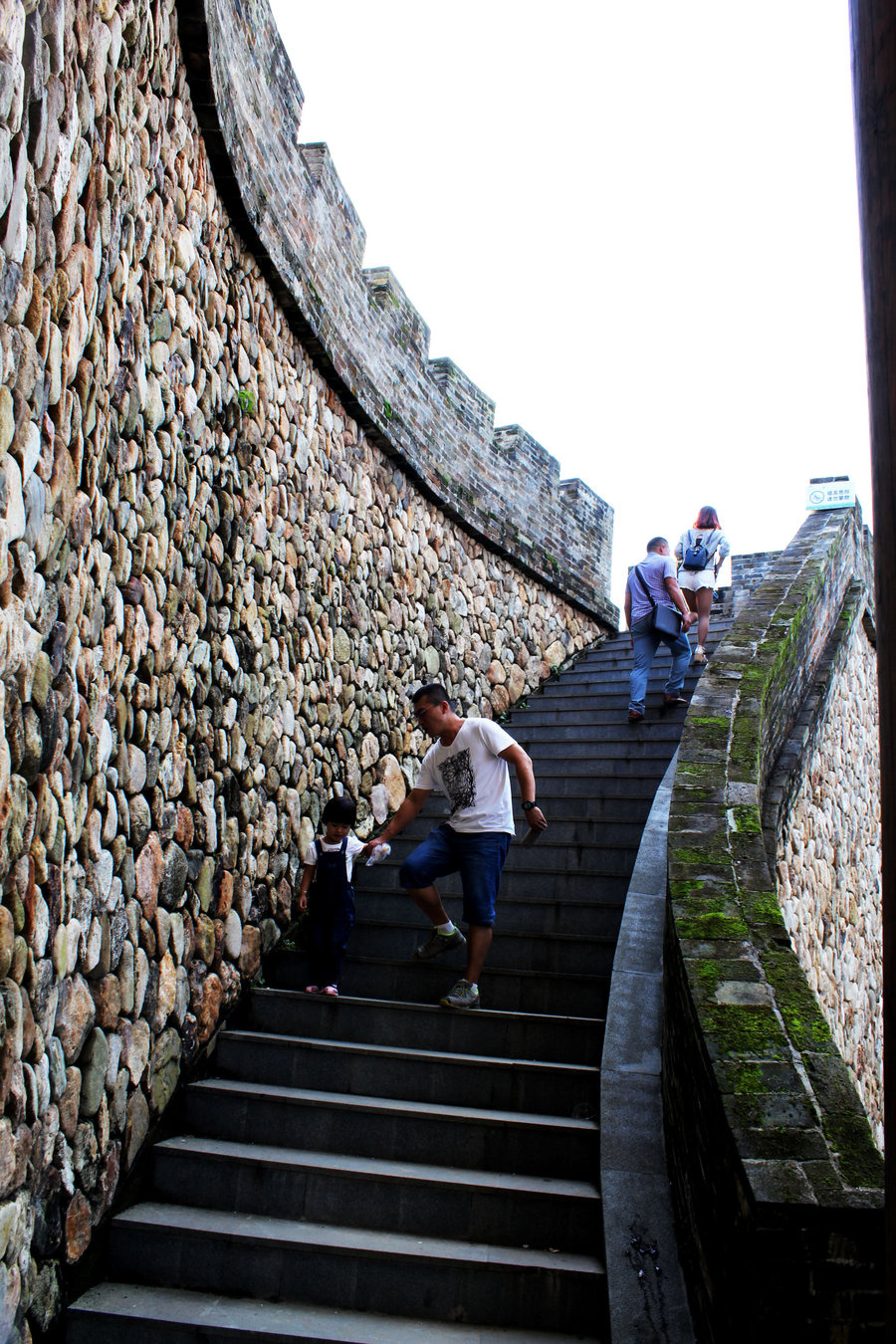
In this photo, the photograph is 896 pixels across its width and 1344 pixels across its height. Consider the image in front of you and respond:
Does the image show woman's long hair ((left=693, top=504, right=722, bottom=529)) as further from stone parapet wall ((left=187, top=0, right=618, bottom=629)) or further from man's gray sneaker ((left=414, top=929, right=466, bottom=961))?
man's gray sneaker ((left=414, top=929, right=466, bottom=961))

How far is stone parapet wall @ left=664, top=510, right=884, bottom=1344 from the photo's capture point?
6.95 ft

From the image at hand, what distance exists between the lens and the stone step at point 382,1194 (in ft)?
11.1

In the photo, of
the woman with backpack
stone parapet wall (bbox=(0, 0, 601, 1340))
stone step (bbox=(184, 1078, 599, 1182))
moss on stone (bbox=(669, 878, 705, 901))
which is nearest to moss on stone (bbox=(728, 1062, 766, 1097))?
moss on stone (bbox=(669, 878, 705, 901))

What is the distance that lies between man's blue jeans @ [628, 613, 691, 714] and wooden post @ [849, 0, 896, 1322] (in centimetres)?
647

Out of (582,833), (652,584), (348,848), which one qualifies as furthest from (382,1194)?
(652,584)

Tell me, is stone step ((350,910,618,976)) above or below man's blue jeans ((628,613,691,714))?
below

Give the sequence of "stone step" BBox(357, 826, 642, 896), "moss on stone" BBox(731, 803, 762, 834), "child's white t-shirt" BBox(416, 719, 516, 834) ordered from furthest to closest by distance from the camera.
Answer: "stone step" BBox(357, 826, 642, 896) → "child's white t-shirt" BBox(416, 719, 516, 834) → "moss on stone" BBox(731, 803, 762, 834)

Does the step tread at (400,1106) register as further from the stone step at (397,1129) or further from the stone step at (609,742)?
the stone step at (609,742)

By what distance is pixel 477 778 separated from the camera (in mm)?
4688

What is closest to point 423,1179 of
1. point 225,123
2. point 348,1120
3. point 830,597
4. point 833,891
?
point 348,1120

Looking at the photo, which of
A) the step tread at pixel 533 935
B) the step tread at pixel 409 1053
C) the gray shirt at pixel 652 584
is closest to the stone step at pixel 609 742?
the gray shirt at pixel 652 584

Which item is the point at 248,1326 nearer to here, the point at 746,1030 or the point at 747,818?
the point at 746,1030

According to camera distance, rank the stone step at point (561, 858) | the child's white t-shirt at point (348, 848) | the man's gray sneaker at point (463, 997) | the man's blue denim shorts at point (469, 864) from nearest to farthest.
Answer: the man's gray sneaker at point (463, 997) → the man's blue denim shorts at point (469, 864) → the child's white t-shirt at point (348, 848) → the stone step at point (561, 858)

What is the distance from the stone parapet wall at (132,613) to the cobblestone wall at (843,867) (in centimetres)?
283
